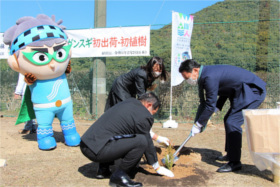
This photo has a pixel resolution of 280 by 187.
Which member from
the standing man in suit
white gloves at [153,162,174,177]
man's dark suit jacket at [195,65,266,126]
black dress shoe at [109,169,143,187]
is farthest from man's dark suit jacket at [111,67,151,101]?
black dress shoe at [109,169,143,187]

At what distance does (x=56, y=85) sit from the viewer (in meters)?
4.34

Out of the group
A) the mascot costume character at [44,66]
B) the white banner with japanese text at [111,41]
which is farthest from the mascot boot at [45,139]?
the white banner with japanese text at [111,41]

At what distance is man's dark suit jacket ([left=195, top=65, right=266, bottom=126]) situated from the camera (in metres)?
3.27

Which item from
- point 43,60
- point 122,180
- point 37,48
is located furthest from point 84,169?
point 37,48

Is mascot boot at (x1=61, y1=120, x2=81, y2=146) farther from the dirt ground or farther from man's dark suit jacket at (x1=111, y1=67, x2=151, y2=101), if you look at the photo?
man's dark suit jacket at (x1=111, y1=67, x2=151, y2=101)

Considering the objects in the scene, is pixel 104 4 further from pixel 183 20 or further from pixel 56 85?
pixel 56 85

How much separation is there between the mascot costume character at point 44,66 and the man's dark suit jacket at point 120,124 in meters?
1.78

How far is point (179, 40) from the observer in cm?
640

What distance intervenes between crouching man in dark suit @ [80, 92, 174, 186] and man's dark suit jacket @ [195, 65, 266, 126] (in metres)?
0.86

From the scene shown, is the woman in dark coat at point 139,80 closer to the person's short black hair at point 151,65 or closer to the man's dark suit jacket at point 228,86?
the person's short black hair at point 151,65

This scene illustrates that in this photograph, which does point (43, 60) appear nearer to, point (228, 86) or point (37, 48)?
point (37, 48)

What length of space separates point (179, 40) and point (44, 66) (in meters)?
3.51

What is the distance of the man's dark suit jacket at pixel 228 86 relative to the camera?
3.27 meters

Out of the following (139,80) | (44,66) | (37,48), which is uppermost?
(37,48)
